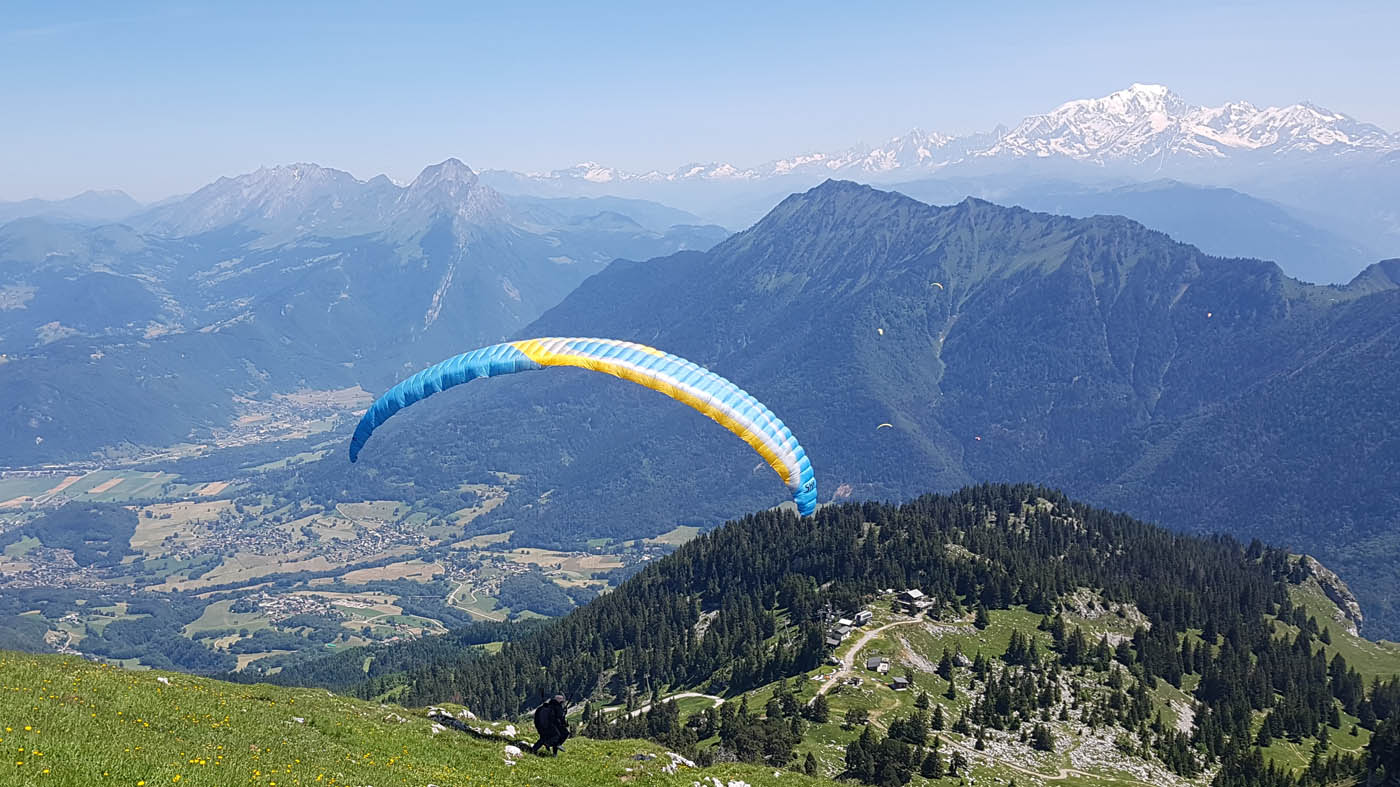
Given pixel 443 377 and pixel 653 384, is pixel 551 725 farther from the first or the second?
pixel 443 377

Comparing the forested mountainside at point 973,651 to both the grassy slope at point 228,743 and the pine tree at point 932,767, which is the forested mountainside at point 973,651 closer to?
the pine tree at point 932,767

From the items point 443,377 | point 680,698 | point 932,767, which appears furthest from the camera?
point 680,698

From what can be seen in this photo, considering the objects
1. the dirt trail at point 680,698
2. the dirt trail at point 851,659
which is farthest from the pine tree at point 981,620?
the dirt trail at point 680,698

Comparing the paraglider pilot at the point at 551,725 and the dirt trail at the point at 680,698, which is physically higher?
the paraglider pilot at the point at 551,725

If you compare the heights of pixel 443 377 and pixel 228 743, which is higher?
pixel 443 377

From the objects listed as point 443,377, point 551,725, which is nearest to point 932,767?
point 551,725

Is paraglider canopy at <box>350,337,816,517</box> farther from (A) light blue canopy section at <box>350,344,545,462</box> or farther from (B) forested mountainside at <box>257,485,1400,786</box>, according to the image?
(B) forested mountainside at <box>257,485,1400,786</box>
